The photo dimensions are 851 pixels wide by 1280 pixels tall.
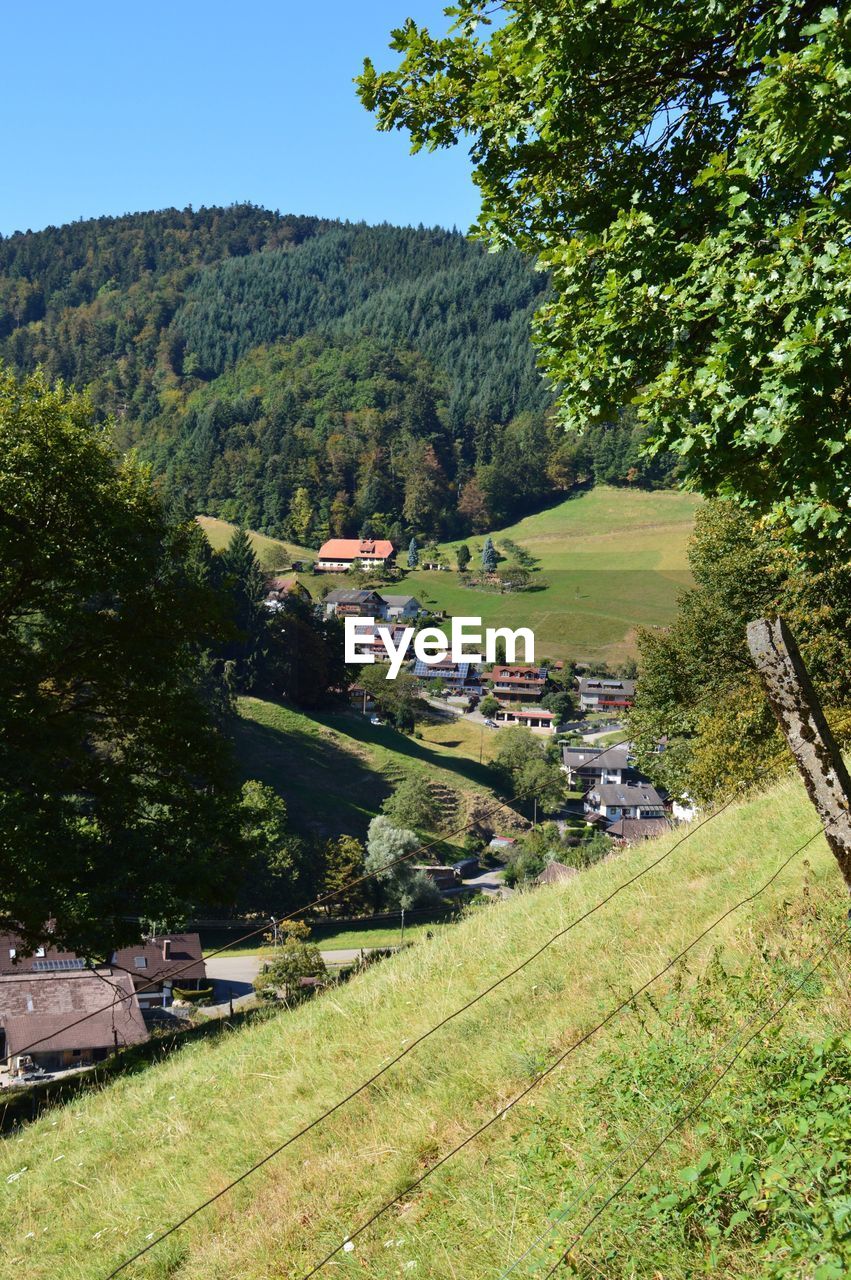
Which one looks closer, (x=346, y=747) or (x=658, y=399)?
(x=658, y=399)

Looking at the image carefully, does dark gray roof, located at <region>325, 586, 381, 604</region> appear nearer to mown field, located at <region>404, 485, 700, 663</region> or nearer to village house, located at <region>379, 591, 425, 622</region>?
village house, located at <region>379, 591, 425, 622</region>

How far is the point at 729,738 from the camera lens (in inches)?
755

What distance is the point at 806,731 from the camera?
4414mm

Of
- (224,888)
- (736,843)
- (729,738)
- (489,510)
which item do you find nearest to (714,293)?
(736,843)

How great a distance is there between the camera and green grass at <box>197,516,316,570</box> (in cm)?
15125

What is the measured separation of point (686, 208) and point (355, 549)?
502 ft

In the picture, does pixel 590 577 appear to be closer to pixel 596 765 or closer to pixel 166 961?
pixel 596 765

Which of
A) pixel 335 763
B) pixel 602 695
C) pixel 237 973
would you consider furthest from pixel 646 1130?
pixel 602 695

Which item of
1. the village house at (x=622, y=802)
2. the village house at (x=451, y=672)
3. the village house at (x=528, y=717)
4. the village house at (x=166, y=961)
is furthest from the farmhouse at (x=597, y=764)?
the village house at (x=166, y=961)

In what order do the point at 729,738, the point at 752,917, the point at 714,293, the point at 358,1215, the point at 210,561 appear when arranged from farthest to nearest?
the point at 210,561
the point at 729,738
the point at 752,917
the point at 714,293
the point at 358,1215

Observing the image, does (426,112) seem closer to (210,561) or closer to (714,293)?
(714,293)

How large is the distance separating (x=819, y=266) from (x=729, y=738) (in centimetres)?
1517

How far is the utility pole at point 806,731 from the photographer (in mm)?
4348

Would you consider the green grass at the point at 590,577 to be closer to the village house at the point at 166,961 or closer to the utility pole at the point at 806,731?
the village house at the point at 166,961
